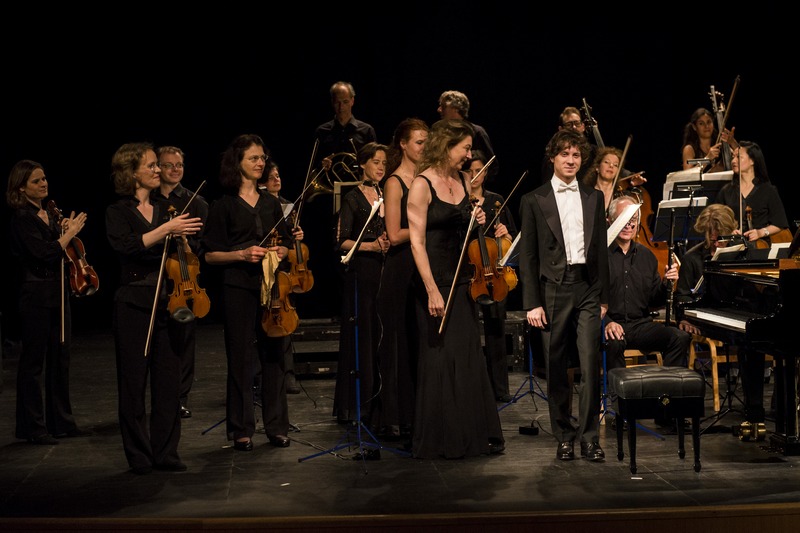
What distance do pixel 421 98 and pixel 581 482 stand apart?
5672 millimetres

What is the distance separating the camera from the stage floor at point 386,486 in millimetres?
3408

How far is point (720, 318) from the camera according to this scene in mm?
5285

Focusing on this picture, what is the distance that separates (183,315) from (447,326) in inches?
50.1

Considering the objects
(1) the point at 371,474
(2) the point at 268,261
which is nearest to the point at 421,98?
(2) the point at 268,261

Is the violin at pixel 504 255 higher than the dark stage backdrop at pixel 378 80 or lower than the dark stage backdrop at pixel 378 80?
lower

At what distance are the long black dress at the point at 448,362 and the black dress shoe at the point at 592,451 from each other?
52 cm

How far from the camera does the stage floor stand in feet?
11.2

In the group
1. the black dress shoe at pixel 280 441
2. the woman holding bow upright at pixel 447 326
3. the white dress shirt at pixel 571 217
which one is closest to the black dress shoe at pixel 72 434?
the black dress shoe at pixel 280 441

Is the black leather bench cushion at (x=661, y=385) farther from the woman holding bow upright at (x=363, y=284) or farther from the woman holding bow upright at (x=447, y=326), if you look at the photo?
the woman holding bow upright at (x=363, y=284)

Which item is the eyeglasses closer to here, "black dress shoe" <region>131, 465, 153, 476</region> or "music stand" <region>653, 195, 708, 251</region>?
"music stand" <region>653, 195, 708, 251</region>

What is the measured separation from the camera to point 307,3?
9391mm

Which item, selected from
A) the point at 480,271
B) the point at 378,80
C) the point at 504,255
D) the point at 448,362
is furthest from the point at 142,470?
the point at 378,80

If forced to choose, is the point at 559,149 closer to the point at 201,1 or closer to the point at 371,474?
the point at 371,474

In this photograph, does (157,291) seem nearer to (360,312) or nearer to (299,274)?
(360,312)
